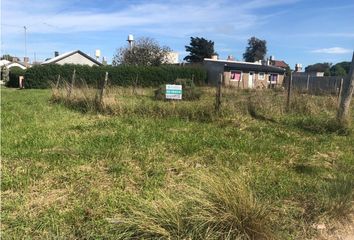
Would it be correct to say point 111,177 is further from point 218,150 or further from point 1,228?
point 218,150

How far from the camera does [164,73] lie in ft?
134

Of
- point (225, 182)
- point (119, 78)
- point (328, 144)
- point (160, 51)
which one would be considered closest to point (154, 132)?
point (328, 144)

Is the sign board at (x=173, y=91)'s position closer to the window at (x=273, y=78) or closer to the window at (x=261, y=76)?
the window at (x=261, y=76)

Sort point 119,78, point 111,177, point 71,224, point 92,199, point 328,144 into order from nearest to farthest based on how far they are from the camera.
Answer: point 71,224
point 92,199
point 111,177
point 328,144
point 119,78

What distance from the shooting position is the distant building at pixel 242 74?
48.3 m

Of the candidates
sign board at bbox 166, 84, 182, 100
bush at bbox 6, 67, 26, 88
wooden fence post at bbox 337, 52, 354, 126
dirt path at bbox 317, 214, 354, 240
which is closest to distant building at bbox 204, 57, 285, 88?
bush at bbox 6, 67, 26, 88

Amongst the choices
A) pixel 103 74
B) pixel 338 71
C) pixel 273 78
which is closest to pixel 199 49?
pixel 273 78

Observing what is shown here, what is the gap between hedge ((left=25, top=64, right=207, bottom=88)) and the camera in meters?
35.5

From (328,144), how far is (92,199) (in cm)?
578

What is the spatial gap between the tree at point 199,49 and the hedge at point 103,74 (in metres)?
34.1

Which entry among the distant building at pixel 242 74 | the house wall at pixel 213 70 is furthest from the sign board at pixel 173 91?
the house wall at pixel 213 70

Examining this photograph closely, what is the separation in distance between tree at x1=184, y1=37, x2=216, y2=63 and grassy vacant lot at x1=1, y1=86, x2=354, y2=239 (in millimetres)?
66405

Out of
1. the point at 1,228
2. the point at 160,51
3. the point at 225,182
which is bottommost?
the point at 1,228

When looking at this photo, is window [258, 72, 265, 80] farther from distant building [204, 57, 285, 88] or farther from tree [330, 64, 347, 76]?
tree [330, 64, 347, 76]
